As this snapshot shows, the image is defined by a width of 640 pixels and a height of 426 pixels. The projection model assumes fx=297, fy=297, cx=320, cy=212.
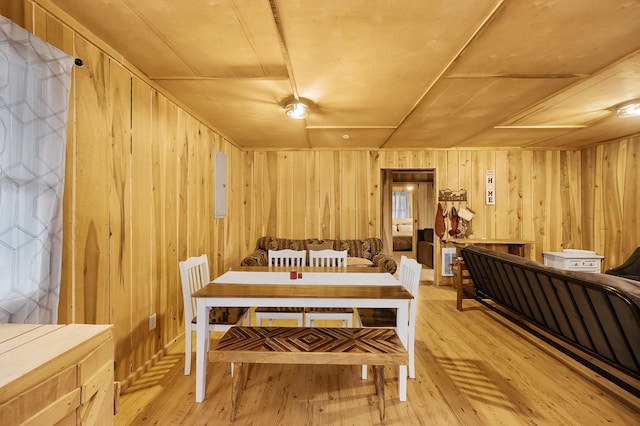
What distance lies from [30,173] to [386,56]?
2.06m

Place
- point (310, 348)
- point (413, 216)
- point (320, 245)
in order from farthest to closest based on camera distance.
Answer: point (413, 216) → point (320, 245) → point (310, 348)

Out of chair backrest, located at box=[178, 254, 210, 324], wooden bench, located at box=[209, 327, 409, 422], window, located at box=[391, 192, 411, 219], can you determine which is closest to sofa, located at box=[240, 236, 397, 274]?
chair backrest, located at box=[178, 254, 210, 324]

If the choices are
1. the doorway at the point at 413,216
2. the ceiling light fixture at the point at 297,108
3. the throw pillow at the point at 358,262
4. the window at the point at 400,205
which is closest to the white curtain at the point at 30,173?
the ceiling light fixture at the point at 297,108

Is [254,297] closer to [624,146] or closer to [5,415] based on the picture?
[5,415]

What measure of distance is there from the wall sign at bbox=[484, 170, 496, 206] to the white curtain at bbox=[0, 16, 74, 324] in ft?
18.0

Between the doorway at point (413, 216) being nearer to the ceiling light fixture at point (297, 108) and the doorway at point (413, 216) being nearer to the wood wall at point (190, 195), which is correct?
the wood wall at point (190, 195)

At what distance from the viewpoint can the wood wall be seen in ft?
5.75

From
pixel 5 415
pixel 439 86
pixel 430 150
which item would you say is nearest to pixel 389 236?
pixel 430 150

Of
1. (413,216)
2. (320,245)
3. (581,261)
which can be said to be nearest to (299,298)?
(320,245)

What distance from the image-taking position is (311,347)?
5.78 feet

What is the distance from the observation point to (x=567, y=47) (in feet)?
6.25

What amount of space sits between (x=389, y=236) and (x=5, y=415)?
5.72m

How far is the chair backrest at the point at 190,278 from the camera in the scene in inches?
83.6

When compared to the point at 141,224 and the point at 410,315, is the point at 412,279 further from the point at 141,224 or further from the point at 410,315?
the point at 141,224
